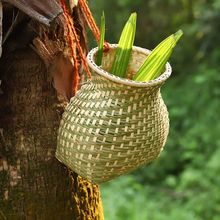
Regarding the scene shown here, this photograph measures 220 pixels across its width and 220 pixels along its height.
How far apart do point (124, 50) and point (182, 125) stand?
17.2ft

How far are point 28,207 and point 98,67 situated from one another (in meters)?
0.42

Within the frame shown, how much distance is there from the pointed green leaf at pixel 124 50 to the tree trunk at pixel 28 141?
0.19 m

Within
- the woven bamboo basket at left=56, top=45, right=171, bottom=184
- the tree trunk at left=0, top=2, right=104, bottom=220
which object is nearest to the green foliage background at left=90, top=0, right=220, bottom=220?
the tree trunk at left=0, top=2, right=104, bottom=220

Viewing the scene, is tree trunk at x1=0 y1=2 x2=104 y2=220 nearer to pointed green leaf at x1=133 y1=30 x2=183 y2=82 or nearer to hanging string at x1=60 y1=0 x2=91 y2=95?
hanging string at x1=60 y1=0 x2=91 y2=95

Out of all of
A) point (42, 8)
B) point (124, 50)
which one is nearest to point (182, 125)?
point (124, 50)

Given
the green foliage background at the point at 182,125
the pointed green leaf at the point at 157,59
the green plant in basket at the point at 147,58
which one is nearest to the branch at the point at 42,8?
the green plant in basket at the point at 147,58

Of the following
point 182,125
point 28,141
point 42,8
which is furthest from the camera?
point 182,125

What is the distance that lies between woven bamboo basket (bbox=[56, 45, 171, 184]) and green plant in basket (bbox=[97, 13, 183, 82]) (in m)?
0.03

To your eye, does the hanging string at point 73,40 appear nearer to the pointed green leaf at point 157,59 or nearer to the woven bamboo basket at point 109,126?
the woven bamboo basket at point 109,126

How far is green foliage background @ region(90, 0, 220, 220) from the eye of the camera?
5.30 m

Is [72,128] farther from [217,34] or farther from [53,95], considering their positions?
[217,34]

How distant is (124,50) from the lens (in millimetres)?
1681

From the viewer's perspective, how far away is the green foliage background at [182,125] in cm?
530

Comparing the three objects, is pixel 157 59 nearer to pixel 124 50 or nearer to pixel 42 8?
pixel 124 50
